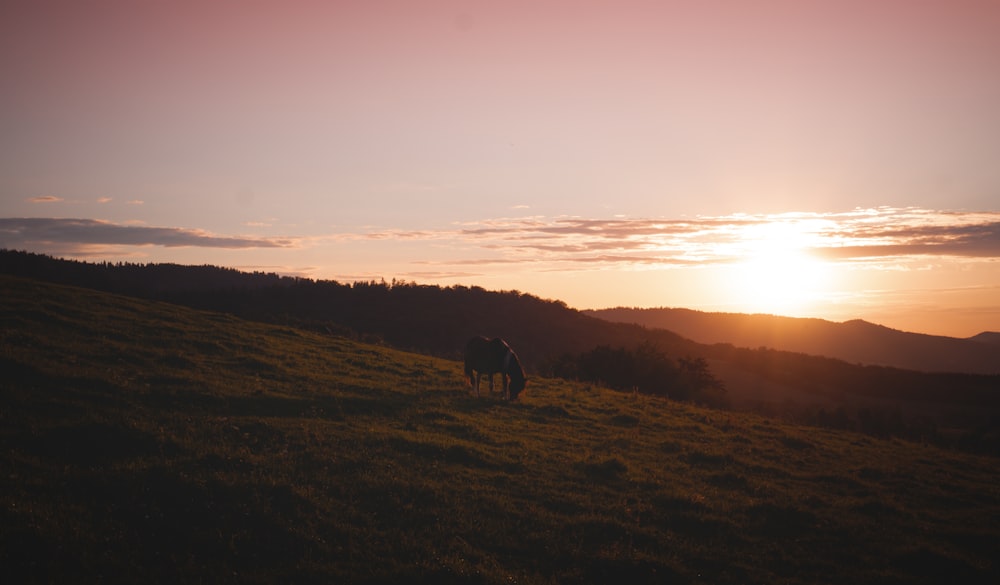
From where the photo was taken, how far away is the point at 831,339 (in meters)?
131

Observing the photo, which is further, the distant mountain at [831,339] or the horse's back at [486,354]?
the distant mountain at [831,339]

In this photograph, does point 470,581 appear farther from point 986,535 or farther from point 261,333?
point 261,333

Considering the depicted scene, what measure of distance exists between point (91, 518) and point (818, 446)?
2107cm

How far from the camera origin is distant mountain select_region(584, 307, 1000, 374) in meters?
115

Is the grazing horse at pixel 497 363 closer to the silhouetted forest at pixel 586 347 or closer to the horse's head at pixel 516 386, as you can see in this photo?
the horse's head at pixel 516 386

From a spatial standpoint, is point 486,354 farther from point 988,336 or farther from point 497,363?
point 988,336

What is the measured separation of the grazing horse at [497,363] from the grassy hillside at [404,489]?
8.11 ft

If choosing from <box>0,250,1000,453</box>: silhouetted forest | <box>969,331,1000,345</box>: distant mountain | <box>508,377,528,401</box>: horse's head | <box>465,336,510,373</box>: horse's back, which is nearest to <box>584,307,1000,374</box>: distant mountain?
<box>969,331,1000,345</box>: distant mountain

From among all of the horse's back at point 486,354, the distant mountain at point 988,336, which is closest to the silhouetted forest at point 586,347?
the horse's back at point 486,354

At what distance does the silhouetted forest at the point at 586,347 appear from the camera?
3950cm

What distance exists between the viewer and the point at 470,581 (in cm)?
966

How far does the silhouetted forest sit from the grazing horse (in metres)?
13.8

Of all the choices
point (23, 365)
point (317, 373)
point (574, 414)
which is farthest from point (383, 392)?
point (23, 365)

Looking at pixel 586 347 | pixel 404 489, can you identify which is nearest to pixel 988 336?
pixel 586 347
